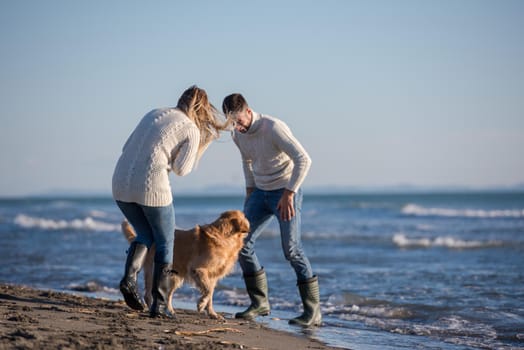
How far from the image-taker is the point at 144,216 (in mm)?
5020

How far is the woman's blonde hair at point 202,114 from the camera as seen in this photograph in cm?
502

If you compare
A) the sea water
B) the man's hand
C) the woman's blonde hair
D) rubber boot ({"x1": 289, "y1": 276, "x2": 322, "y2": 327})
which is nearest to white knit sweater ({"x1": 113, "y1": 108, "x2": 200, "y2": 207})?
the woman's blonde hair

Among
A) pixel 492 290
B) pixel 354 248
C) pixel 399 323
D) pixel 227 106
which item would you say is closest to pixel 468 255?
pixel 354 248

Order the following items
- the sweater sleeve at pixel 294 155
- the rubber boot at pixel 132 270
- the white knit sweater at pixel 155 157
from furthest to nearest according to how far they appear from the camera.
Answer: the sweater sleeve at pixel 294 155 < the rubber boot at pixel 132 270 < the white knit sweater at pixel 155 157

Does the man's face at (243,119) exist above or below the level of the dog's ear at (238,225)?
above

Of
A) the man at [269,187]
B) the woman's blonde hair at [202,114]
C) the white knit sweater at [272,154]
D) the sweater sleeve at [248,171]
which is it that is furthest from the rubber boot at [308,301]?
the woman's blonde hair at [202,114]

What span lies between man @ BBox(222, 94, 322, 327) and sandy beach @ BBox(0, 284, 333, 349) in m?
0.52

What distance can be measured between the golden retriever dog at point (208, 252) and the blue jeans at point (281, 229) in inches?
8.9

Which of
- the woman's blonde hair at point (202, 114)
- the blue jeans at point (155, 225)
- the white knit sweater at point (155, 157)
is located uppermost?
the woman's blonde hair at point (202, 114)

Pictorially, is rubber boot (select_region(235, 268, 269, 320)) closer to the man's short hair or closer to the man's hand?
the man's hand

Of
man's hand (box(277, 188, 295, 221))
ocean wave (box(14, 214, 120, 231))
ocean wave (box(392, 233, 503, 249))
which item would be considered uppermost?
man's hand (box(277, 188, 295, 221))

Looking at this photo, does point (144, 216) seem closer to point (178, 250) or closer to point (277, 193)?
point (178, 250)

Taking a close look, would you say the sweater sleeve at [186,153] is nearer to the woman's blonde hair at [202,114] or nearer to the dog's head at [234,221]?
the woman's blonde hair at [202,114]

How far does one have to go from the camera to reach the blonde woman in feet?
15.7
